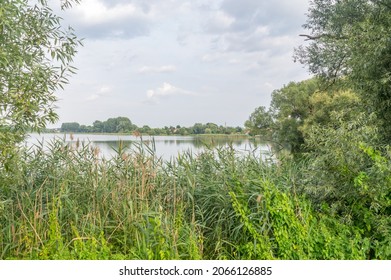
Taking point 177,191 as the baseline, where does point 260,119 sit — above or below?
above

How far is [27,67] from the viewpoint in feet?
10.5

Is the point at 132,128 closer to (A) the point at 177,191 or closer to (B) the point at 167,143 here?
(B) the point at 167,143

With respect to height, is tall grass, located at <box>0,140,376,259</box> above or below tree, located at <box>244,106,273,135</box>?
below

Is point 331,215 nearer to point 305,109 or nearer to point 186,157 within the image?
point 186,157

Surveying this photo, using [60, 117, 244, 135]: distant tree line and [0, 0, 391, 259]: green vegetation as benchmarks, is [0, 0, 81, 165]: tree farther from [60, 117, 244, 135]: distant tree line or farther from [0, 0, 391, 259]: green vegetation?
[60, 117, 244, 135]: distant tree line

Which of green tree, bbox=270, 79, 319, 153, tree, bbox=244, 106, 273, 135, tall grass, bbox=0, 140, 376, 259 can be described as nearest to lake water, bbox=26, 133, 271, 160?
tall grass, bbox=0, 140, 376, 259

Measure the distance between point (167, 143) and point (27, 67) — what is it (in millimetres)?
1691

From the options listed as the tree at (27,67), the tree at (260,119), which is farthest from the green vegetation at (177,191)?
the tree at (260,119)

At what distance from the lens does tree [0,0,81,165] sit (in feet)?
9.64

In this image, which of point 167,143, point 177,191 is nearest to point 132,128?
point 167,143

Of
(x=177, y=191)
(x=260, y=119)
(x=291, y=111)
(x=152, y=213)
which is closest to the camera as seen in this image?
(x=152, y=213)

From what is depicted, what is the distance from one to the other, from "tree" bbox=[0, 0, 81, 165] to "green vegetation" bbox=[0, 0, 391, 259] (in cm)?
1

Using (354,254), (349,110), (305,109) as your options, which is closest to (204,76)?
(349,110)

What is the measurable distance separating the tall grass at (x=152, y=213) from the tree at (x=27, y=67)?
460 millimetres
